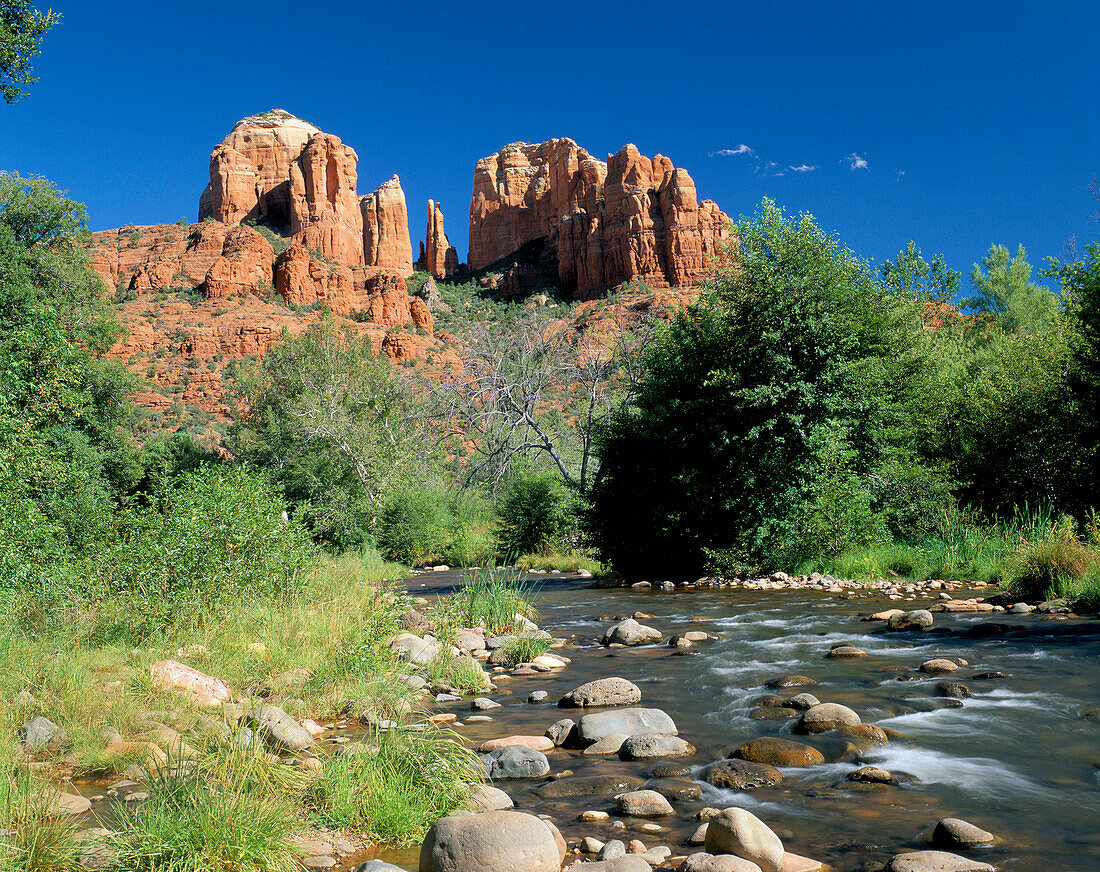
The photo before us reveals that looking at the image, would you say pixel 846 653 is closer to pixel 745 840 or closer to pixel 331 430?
pixel 745 840

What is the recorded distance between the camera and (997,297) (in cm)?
4366

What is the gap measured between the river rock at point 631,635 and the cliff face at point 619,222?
60.0 meters

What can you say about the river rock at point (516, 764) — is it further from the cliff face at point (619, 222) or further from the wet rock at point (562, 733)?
the cliff face at point (619, 222)

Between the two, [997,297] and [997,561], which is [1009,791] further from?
[997,297]

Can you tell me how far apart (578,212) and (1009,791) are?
90.6 metres

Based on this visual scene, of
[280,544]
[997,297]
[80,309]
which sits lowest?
[280,544]

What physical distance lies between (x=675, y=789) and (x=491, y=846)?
1.82m

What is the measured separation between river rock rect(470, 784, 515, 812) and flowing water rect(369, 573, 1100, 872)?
0.74 feet

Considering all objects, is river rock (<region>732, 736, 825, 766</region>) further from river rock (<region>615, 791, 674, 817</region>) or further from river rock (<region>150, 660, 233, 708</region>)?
river rock (<region>150, 660, 233, 708</region>)

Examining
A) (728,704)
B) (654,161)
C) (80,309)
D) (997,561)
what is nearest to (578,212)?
(654,161)

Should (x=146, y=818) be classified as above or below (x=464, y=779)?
above

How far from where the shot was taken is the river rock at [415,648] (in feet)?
27.6

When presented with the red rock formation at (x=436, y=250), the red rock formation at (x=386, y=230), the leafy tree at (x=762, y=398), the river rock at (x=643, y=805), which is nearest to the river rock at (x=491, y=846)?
the river rock at (x=643, y=805)

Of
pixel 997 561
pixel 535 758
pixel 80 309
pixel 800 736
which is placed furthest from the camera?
pixel 80 309
